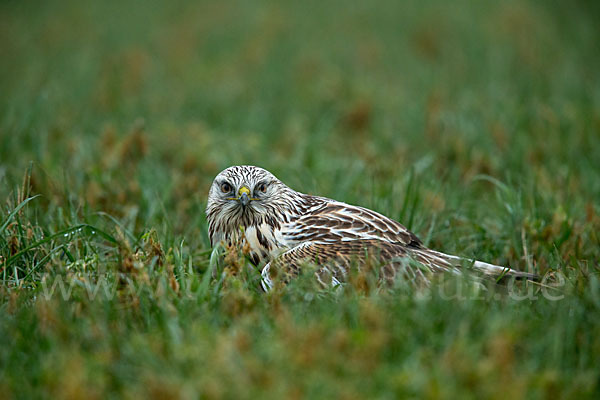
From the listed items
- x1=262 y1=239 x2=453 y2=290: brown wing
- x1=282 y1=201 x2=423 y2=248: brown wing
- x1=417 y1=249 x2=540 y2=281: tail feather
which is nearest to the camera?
x1=262 y1=239 x2=453 y2=290: brown wing

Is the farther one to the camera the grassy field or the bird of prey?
the bird of prey

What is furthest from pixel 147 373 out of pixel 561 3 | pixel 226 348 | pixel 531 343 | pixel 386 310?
pixel 561 3

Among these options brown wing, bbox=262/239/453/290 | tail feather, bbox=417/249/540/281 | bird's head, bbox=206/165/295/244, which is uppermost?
bird's head, bbox=206/165/295/244

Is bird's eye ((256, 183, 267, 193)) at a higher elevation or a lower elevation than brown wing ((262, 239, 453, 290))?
higher

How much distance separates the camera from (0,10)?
48.8 feet

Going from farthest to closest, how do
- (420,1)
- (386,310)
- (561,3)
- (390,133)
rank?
(420,1), (561,3), (390,133), (386,310)

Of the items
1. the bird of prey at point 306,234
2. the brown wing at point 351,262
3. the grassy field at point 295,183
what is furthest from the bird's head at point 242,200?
the brown wing at point 351,262

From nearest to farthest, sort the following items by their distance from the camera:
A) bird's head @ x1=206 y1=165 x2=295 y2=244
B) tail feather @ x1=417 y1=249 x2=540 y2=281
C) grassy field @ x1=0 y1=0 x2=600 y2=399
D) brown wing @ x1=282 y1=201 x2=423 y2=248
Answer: grassy field @ x1=0 y1=0 x2=600 y2=399 → tail feather @ x1=417 y1=249 x2=540 y2=281 → brown wing @ x1=282 y1=201 x2=423 y2=248 → bird's head @ x1=206 y1=165 x2=295 y2=244

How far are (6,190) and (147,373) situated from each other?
3054 mm

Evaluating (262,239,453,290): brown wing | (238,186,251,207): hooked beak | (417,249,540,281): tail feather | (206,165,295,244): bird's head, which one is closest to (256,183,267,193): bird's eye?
(206,165,295,244): bird's head

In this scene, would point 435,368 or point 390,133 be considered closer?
point 435,368

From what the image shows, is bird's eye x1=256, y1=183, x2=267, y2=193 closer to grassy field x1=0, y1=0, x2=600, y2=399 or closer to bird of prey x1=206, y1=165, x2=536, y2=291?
bird of prey x1=206, y1=165, x2=536, y2=291

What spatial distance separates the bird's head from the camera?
4633 millimetres

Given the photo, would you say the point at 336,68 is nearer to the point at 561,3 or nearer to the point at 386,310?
the point at 561,3
